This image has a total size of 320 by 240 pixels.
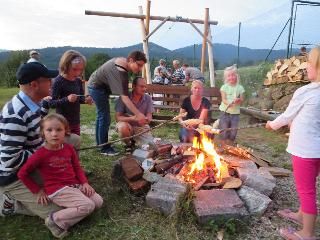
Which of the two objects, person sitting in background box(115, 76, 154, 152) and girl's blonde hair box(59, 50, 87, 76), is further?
person sitting in background box(115, 76, 154, 152)

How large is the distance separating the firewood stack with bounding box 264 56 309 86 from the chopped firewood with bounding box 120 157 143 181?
25.7 feet

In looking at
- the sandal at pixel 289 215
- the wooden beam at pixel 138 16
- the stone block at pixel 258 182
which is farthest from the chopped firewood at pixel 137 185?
the wooden beam at pixel 138 16

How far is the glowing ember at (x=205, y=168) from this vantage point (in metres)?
4.29

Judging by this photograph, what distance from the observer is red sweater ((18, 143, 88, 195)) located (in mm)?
3295

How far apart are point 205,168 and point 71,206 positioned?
187 centimetres

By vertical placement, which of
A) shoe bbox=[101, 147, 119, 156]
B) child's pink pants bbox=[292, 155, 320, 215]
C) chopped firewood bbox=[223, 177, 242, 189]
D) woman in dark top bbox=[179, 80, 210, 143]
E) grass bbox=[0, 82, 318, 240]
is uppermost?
woman in dark top bbox=[179, 80, 210, 143]

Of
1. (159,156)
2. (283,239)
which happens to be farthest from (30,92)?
(283,239)

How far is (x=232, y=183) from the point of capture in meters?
4.10

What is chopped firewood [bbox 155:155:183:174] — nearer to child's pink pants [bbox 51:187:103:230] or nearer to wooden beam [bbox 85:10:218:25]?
child's pink pants [bbox 51:187:103:230]

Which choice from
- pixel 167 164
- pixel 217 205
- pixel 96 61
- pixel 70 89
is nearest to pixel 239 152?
pixel 167 164

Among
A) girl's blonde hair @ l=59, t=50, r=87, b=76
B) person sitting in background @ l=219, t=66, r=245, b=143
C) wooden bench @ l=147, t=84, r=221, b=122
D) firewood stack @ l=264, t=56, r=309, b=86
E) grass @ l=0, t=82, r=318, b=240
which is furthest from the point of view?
firewood stack @ l=264, t=56, r=309, b=86

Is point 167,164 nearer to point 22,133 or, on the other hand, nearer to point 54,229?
point 54,229

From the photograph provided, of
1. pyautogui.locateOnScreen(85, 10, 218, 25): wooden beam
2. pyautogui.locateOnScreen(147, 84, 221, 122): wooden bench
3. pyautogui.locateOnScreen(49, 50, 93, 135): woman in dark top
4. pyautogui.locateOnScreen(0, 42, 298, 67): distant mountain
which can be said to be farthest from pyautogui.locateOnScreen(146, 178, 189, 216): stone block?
pyautogui.locateOnScreen(0, 42, 298, 67): distant mountain

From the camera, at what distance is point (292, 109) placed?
3277mm
